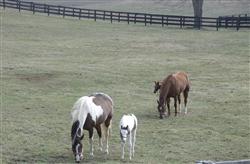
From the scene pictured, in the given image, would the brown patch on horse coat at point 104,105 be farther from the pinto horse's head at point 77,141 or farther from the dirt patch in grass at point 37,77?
the dirt patch in grass at point 37,77

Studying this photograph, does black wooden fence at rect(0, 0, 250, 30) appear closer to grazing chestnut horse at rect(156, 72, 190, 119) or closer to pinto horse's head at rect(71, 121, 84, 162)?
grazing chestnut horse at rect(156, 72, 190, 119)

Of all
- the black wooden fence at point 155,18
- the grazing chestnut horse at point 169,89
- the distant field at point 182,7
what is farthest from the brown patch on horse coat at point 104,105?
the distant field at point 182,7

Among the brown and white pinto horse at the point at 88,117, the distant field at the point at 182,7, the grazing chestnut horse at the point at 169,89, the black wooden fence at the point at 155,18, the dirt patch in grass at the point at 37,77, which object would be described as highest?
the brown and white pinto horse at the point at 88,117

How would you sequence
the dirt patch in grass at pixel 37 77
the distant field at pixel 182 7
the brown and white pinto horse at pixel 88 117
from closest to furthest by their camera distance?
the brown and white pinto horse at pixel 88 117
the dirt patch in grass at pixel 37 77
the distant field at pixel 182 7

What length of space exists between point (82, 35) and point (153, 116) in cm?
2527

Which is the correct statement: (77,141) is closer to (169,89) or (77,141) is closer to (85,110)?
(85,110)

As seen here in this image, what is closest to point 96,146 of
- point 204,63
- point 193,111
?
point 193,111

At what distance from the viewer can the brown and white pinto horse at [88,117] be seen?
45.8ft

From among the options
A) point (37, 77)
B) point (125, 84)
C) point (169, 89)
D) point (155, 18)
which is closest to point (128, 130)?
point (169, 89)

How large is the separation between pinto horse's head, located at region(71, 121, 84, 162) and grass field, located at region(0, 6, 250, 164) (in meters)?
0.35

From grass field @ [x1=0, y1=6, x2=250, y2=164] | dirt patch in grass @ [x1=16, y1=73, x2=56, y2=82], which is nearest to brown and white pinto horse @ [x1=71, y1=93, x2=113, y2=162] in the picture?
grass field @ [x1=0, y1=6, x2=250, y2=164]

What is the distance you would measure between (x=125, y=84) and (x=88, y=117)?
11959mm

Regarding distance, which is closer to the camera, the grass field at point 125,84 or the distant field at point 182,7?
the grass field at point 125,84

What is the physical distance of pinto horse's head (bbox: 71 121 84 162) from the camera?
1383 centimetres
